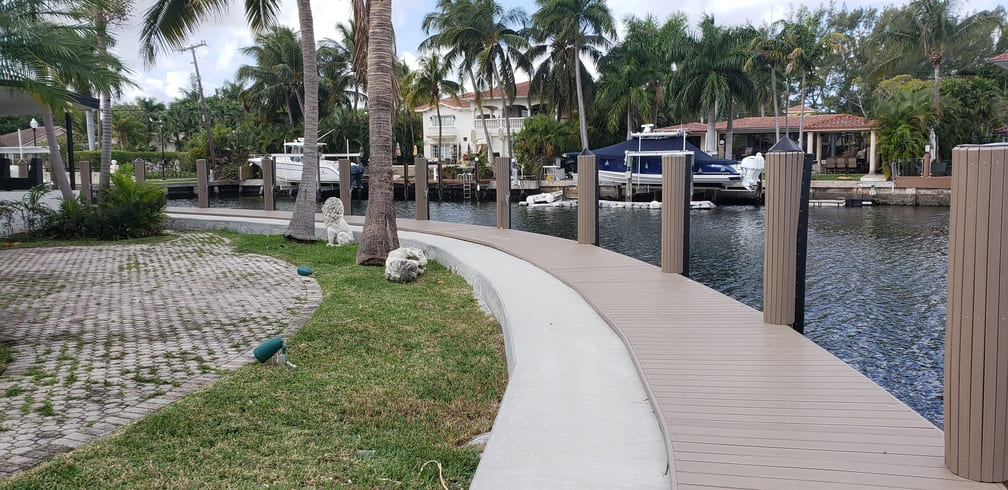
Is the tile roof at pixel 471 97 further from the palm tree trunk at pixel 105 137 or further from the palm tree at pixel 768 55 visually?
the palm tree trunk at pixel 105 137

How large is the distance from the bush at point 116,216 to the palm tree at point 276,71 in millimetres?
35719

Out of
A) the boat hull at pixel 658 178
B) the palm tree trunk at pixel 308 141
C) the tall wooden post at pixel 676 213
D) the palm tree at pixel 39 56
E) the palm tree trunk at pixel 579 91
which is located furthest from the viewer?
the palm tree trunk at pixel 579 91

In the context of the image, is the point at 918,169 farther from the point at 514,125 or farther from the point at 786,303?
the point at 786,303

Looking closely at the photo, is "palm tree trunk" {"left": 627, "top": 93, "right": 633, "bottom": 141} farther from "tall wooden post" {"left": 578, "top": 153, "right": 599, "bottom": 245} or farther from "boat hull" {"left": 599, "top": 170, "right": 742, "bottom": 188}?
"tall wooden post" {"left": 578, "top": 153, "right": 599, "bottom": 245}

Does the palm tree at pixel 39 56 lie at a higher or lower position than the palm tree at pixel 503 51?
lower

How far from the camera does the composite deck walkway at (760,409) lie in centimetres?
341

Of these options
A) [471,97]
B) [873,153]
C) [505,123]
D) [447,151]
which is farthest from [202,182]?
[471,97]

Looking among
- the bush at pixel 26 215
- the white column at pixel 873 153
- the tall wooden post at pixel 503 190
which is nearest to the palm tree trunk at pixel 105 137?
the bush at pixel 26 215

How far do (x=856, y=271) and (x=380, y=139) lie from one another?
9551 millimetres

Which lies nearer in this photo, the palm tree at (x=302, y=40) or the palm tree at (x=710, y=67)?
the palm tree at (x=302, y=40)

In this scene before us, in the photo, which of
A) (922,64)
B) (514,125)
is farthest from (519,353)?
(922,64)

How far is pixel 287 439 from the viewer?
453cm

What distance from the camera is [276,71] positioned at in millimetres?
51000

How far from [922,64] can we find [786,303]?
6072 centimetres
